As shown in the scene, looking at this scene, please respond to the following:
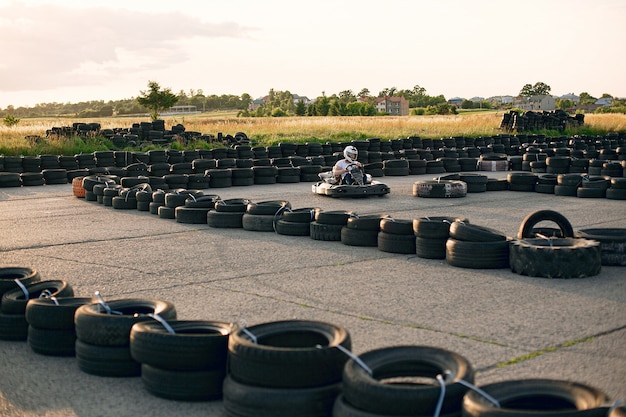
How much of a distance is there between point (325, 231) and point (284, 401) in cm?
625

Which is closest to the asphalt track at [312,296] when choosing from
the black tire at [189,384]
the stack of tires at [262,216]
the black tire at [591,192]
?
the black tire at [189,384]

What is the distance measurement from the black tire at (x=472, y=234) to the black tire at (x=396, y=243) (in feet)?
2.47

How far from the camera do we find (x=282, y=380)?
424 centimetres

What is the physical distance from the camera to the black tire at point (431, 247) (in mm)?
8828

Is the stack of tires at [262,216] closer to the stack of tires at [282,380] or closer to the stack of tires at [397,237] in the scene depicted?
the stack of tires at [397,237]

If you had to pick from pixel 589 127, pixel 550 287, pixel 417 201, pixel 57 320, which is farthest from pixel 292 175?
pixel 589 127

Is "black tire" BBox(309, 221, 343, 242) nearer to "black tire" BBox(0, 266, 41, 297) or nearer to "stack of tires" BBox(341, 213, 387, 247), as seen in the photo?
"stack of tires" BBox(341, 213, 387, 247)

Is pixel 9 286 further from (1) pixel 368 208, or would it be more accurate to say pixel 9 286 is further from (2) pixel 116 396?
(1) pixel 368 208

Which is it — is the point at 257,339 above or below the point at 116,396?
above

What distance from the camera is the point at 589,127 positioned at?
44.6 metres

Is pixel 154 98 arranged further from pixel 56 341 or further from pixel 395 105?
pixel 395 105

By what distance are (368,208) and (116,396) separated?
9732 millimetres

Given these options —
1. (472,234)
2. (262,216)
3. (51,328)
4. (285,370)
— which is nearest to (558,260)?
(472,234)

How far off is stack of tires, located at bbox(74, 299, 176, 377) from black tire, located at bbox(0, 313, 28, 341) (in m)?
0.85
